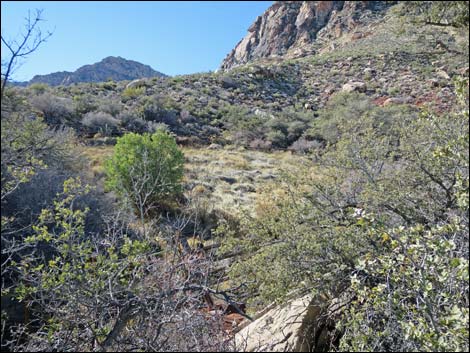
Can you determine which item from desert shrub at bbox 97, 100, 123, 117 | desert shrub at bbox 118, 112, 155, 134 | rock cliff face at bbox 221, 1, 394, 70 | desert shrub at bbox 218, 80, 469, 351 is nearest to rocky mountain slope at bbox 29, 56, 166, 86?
rock cliff face at bbox 221, 1, 394, 70

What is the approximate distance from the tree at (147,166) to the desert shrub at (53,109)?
9295 mm

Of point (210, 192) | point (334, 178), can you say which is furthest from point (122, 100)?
point (334, 178)

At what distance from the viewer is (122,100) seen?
25000mm

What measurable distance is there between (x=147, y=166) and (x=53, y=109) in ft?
38.8

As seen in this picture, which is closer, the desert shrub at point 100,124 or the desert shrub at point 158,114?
the desert shrub at point 100,124

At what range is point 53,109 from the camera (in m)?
19.2

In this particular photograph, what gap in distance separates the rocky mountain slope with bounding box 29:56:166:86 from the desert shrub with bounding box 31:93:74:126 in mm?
59401

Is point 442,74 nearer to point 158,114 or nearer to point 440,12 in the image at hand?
point 158,114

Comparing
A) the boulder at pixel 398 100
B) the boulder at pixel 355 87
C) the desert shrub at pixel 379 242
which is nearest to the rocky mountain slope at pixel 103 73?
the boulder at pixel 355 87

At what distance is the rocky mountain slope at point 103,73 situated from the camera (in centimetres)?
7656

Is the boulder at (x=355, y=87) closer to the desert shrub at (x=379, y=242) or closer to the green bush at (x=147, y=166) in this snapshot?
the green bush at (x=147, y=166)

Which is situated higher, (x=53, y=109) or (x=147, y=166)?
(x=53, y=109)

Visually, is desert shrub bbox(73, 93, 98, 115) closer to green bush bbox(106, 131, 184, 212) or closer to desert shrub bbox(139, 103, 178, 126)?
desert shrub bbox(139, 103, 178, 126)

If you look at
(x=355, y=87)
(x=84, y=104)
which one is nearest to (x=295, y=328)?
(x=84, y=104)
